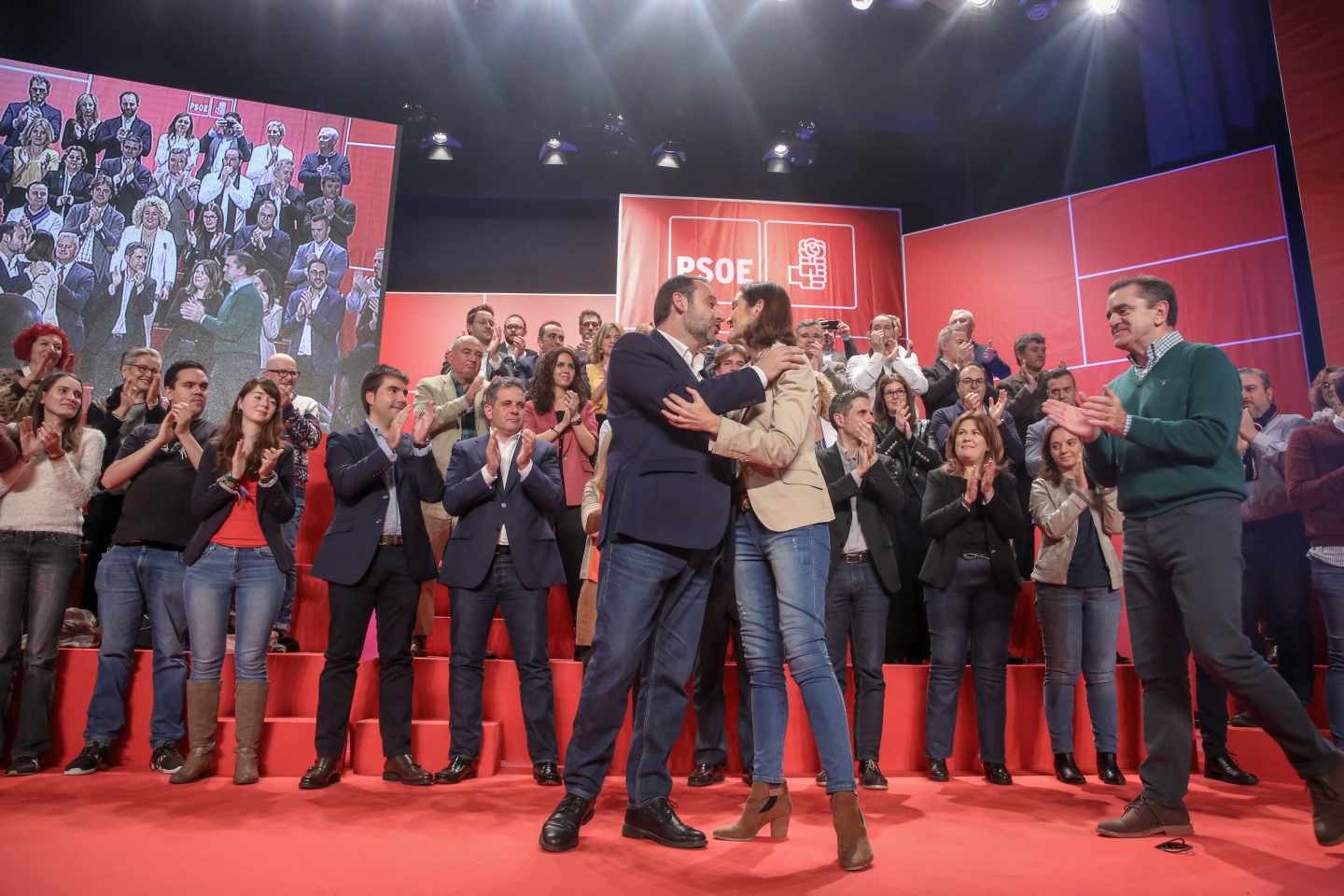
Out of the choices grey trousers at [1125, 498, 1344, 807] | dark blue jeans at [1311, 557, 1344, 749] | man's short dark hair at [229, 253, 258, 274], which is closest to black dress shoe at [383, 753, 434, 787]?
grey trousers at [1125, 498, 1344, 807]

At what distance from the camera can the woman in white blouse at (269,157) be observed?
7852mm

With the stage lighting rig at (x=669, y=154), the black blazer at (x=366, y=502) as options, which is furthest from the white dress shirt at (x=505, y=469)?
the stage lighting rig at (x=669, y=154)

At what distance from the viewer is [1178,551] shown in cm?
278

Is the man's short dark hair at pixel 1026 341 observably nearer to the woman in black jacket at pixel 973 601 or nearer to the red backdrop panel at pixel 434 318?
the woman in black jacket at pixel 973 601

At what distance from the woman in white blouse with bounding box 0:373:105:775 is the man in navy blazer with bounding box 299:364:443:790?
1246 millimetres

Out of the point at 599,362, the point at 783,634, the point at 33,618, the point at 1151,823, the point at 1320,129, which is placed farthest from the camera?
the point at 1320,129

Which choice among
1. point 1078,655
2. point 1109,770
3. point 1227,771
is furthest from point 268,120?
point 1227,771

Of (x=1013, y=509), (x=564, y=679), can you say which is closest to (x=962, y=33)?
(x=1013, y=509)

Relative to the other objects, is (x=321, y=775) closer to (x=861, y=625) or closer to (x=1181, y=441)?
(x=861, y=625)

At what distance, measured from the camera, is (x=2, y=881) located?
222 centimetres

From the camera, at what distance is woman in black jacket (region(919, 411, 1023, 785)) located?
414 cm

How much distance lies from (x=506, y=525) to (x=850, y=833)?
2.18 metres

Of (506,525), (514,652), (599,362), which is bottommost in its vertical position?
(514,652)

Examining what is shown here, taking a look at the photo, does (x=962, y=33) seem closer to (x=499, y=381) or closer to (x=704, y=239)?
(x=704, y=239)
